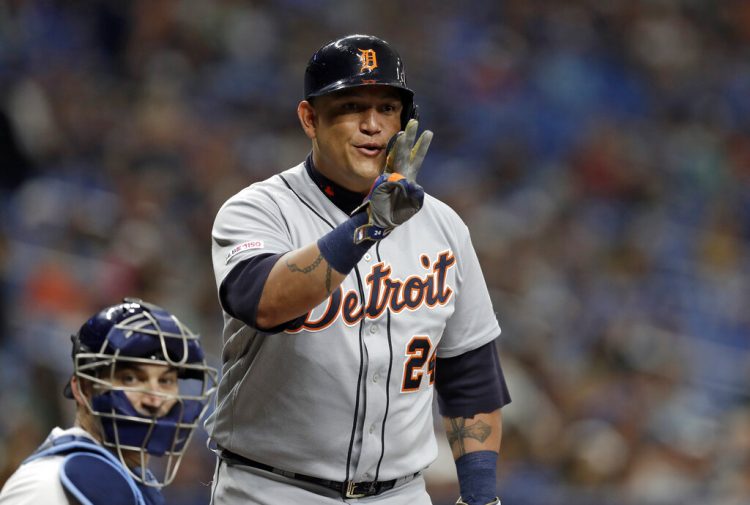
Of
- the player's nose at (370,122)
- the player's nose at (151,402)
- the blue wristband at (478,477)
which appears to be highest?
the player's nose at (370,122)

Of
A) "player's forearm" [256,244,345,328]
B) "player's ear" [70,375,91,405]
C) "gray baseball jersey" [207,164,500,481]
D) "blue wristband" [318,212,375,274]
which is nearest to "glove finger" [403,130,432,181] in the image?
"blue wristband" [318,212,375,274]

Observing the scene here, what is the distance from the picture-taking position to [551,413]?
232 inches

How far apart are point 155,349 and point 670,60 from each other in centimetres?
733

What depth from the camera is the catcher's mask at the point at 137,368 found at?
8.68 feet

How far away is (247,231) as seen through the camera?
2.26 metres

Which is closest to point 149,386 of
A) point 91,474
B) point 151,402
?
point 151,402

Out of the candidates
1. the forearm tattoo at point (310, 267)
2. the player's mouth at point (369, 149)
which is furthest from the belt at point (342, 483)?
the player's mouth at point (369, 149)

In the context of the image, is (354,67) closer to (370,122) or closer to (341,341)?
(370,122)

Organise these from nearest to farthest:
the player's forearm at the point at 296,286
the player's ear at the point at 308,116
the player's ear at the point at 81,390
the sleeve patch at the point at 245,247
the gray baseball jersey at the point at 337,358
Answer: the player's forearm at the point at 296,286 < the sleeve patch at the point at 245,247 < the gray baseball jersey at the point at 337,358 < the player's ear at the point at 308,116 < the player's ear at the point at 81,390

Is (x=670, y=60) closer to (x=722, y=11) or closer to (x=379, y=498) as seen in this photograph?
(x=722, y=11)

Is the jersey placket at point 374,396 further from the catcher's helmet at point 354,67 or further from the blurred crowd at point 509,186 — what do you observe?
the blurred crowd at point 509,186

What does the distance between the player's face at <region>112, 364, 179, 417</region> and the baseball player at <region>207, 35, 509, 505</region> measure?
0.65 ft

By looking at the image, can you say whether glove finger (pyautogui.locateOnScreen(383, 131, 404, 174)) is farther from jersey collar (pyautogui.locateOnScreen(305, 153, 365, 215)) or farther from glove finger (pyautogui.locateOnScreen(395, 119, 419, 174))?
jersey collar (pyautogui.locateOnScreen(305, 153, 365, 215))

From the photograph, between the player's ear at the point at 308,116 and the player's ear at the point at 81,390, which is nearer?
the player's ear at the point at 308,116
